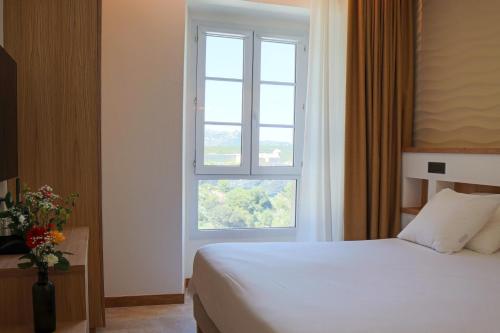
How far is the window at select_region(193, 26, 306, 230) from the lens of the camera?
140 inches

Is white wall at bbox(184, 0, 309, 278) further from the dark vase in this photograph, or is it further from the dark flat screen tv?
the dark vase

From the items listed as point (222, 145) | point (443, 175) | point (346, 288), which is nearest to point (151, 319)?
point (222, 145)

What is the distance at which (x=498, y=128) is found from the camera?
8.84ft

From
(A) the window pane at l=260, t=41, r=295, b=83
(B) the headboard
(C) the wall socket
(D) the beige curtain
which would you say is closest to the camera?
(B) the headboard

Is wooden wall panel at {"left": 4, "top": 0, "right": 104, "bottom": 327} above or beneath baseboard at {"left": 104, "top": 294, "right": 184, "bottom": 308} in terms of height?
above

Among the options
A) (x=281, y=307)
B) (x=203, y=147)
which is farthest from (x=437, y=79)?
(x=281, y=307)

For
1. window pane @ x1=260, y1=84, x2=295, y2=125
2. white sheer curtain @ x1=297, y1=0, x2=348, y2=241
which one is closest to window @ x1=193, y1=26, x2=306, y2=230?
window pane @ x1=260, y1=84, x2=295, y2=125

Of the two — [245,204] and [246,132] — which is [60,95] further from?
[245,204]

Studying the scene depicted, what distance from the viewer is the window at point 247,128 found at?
355cm

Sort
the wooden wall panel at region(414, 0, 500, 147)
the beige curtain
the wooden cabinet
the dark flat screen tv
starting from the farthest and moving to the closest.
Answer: the beige curtain, the wooden wall panel at region(414, 0, 500, 147), the dark flat screen tv, the wooden cabinet

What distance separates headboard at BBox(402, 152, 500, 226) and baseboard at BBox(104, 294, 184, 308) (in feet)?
6.20

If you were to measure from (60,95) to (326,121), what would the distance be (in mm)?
1918

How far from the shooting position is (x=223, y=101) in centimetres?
358

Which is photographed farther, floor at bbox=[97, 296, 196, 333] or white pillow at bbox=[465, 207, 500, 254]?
floor at bbox=[97, 296, 196, 333]
